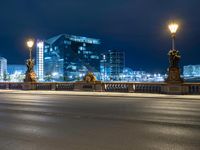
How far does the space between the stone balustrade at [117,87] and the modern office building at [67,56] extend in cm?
14550

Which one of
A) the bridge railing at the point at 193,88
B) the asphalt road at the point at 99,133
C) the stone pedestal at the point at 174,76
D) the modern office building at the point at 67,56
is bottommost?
the asphalt road at the point at 99,133

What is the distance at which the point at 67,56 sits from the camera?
7402 inches

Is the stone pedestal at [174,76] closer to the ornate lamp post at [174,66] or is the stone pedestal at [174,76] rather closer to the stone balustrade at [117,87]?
the ornate lamp post at [174,66]

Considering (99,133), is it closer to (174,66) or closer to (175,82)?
(175,82)

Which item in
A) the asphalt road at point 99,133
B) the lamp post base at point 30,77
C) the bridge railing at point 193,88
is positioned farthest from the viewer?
the lamp post base at point 30,77

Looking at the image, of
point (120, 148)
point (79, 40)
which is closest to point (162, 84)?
point (120, 148)

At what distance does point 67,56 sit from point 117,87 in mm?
158212

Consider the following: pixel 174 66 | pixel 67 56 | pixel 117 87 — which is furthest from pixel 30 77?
pixel 67 56

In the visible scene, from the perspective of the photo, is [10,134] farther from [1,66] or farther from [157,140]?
[1,66]

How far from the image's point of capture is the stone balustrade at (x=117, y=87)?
2625cm

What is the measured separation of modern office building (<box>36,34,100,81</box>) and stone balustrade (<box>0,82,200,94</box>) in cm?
14550

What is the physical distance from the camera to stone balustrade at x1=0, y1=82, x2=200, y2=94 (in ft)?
86.1

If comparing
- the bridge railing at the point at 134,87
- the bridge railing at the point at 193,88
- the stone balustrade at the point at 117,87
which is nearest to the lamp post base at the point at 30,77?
the stone balustrade at the point at 117,87

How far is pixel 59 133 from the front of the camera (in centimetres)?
938
